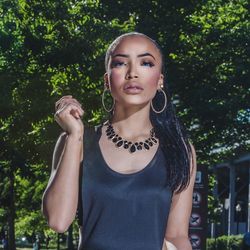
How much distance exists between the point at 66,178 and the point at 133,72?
1.56ft

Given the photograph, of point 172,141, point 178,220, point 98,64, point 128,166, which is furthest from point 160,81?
point 98,64

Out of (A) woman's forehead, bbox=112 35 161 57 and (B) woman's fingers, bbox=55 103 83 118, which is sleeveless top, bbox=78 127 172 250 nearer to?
(B) woman's fingers, bbox=55 103 83 118

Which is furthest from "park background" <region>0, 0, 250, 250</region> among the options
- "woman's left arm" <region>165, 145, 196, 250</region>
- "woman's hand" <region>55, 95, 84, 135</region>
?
"woman's hand" <region>55, 95, 84, 135</region>

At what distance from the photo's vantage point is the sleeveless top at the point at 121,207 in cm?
262

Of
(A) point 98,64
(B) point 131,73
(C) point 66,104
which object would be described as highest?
(A) point 98,64

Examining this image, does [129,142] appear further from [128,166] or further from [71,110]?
[71,110]

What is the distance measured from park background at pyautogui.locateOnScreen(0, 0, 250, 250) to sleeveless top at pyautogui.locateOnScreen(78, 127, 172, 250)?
13310 millimetres

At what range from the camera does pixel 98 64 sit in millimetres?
17391

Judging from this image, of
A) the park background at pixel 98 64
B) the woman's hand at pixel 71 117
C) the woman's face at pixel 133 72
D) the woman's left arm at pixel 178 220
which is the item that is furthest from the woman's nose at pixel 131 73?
the park background at pixel 98 64

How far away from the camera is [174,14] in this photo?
19.6 meters

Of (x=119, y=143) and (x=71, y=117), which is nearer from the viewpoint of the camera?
(x=71, y=117)

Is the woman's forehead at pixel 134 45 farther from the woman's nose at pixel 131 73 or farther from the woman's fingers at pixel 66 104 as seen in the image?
the woman's fingers at pixel 66 104

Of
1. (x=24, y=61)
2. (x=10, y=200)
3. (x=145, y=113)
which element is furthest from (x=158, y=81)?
(x=10, y=200)

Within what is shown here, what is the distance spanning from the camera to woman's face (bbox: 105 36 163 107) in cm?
276
